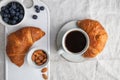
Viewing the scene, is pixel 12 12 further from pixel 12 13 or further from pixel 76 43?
pixel 76 43

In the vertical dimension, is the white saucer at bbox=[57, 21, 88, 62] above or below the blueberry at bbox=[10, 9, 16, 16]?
below

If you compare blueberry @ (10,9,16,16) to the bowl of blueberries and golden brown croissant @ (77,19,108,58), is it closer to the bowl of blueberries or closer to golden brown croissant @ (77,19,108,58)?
the bowl of blueberries

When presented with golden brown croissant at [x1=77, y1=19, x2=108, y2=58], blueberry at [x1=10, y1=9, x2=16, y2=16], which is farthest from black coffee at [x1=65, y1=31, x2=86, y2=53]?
blueberry at [x1=10, y1=9, x2=16, y2=16]

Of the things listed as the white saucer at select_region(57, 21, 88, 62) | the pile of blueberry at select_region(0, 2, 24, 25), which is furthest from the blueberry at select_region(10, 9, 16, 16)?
the white saucer at select_region(57, 21, 88, 62)

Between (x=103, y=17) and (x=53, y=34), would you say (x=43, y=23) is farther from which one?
(x=103, y=17)

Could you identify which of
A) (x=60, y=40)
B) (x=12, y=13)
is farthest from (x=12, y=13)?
(x=60, y=40)
